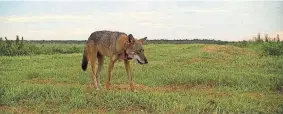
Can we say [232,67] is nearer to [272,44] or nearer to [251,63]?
[251,63]

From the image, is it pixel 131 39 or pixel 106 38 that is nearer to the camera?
pixel 131 39

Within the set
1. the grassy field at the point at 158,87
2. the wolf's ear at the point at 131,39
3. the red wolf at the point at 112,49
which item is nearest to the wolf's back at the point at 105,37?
the red wolf at the point at 112,49

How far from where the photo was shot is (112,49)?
9.77 metres

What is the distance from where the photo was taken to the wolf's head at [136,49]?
9.12 m

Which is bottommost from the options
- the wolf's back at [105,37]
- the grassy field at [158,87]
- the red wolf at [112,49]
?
the grassy field at [158,87]

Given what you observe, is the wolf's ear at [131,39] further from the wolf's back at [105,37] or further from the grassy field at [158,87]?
the grassy field at [158,87]

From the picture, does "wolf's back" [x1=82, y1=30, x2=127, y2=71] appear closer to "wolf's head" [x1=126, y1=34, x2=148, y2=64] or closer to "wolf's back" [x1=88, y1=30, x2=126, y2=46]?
"wolf's back" [x1=88, y1=30, x2=126, y2=46]

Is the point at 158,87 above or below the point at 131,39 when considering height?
below

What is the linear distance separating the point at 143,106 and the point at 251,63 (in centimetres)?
904

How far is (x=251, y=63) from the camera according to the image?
1619cm

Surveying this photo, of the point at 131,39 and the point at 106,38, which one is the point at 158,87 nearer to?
the point at 106,38

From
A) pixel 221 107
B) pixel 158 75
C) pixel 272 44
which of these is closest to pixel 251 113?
pixel 221 107

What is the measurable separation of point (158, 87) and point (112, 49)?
6.75 ft

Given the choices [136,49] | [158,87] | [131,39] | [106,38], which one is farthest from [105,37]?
[158,87]
